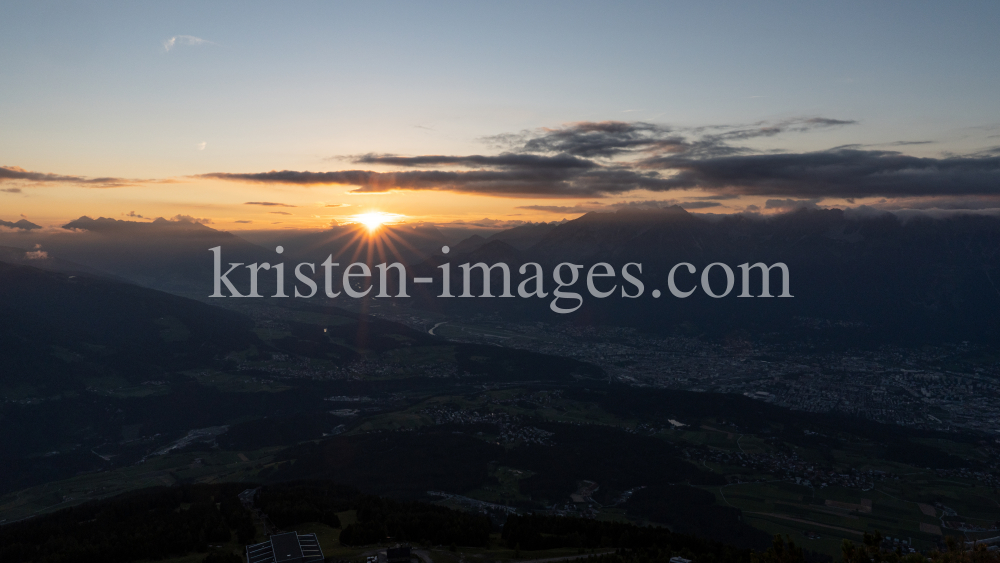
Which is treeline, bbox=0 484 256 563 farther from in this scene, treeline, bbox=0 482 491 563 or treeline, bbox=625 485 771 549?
treeline, bbox=625 485 771 549

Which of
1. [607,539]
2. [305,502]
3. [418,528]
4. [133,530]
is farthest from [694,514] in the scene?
[133,530]

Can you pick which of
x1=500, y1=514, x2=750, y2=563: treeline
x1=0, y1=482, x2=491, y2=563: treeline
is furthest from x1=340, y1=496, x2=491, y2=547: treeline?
x1=500, y1=514, x2=750, y2=563: treeline

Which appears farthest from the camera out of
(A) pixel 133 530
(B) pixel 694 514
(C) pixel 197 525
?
(B) pixel 694 514

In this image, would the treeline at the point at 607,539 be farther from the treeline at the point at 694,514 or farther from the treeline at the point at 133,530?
the treeline at the point at 133,530

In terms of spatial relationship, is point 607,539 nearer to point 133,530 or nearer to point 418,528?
point 418,528

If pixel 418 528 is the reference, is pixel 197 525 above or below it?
above

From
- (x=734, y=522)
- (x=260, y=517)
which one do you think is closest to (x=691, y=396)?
(x=734, y=522)
